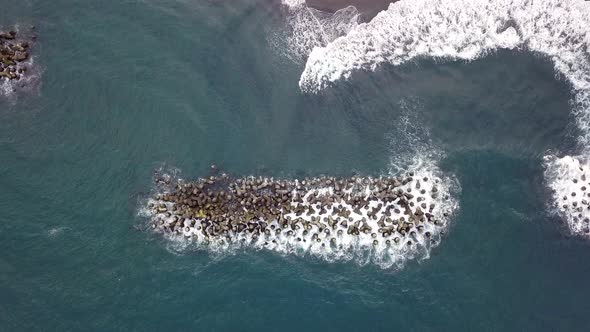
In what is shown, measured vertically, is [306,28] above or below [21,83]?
above

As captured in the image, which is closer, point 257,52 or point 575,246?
point 575,246

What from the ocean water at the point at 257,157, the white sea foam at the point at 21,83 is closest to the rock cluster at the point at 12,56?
the white sea foam at the point at 21,83

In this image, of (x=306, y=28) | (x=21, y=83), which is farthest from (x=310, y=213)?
(x=21, y=83)

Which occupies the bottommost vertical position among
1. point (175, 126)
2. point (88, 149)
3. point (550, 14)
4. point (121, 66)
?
point (88, 149)

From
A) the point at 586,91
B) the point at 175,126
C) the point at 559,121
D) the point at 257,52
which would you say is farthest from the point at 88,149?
the point at 586,91

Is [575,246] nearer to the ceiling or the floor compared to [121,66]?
nearer to the floor

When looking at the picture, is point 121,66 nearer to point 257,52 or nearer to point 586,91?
point 257,52

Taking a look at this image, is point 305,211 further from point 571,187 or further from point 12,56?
point 12,56
